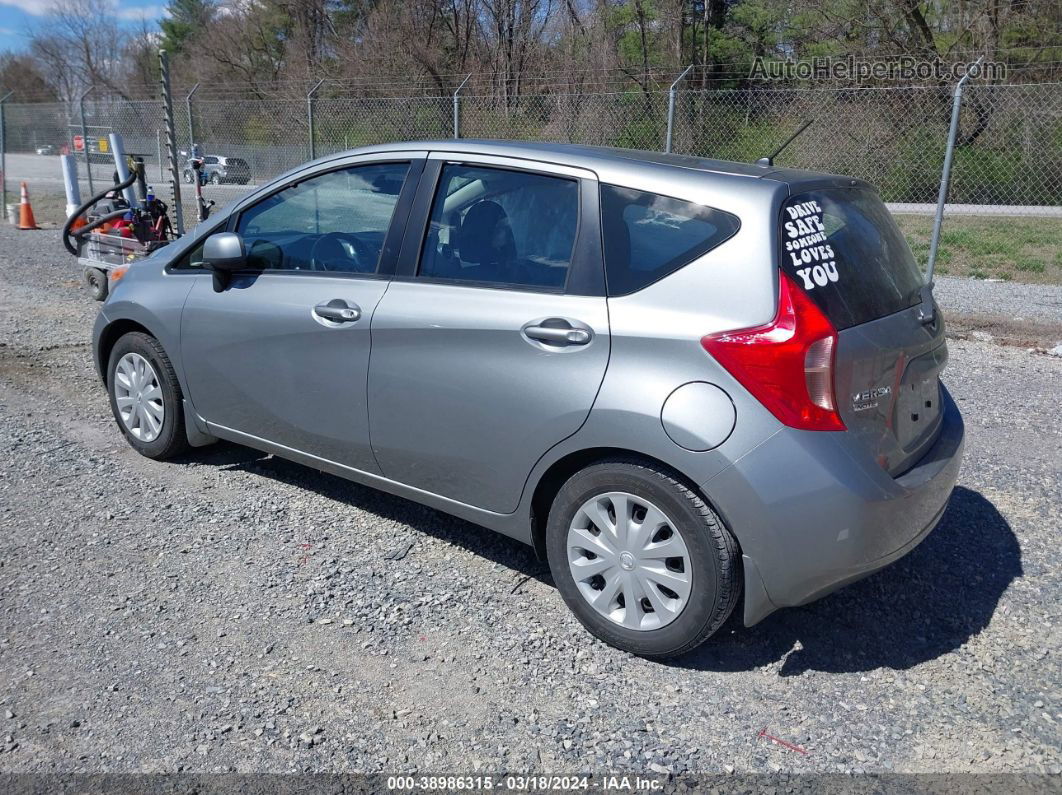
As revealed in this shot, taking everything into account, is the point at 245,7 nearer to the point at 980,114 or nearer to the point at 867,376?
the point at 980,114

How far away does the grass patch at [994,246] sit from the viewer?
1254 cm

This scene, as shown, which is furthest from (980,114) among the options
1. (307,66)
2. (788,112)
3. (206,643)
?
(307,66)

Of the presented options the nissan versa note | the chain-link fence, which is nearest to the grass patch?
the chain-link fence

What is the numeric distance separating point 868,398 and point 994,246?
41.1 ft

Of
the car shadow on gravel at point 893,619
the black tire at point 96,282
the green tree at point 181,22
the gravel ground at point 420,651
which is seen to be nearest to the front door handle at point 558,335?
the gravel ground at point 420,651

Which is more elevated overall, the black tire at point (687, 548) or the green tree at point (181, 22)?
the green tree at point (181, 22)

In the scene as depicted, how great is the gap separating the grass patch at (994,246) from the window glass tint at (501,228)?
410 inches

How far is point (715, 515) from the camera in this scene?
311 centimetres

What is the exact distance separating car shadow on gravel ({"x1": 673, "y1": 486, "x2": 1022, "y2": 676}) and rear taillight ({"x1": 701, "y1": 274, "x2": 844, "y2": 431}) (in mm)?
1006

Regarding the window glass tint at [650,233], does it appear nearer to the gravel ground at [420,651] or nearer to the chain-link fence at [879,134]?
the gravel ground at [420,651]

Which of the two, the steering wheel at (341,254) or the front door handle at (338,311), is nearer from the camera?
the front door handle at (338,311)

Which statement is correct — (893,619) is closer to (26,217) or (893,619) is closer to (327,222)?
(327,222)

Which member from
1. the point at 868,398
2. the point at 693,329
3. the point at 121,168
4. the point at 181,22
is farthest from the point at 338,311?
the point at 181,22

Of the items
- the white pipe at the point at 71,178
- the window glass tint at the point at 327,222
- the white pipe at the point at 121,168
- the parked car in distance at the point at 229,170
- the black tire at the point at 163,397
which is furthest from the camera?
the parked car in distance at the point at 229,170
